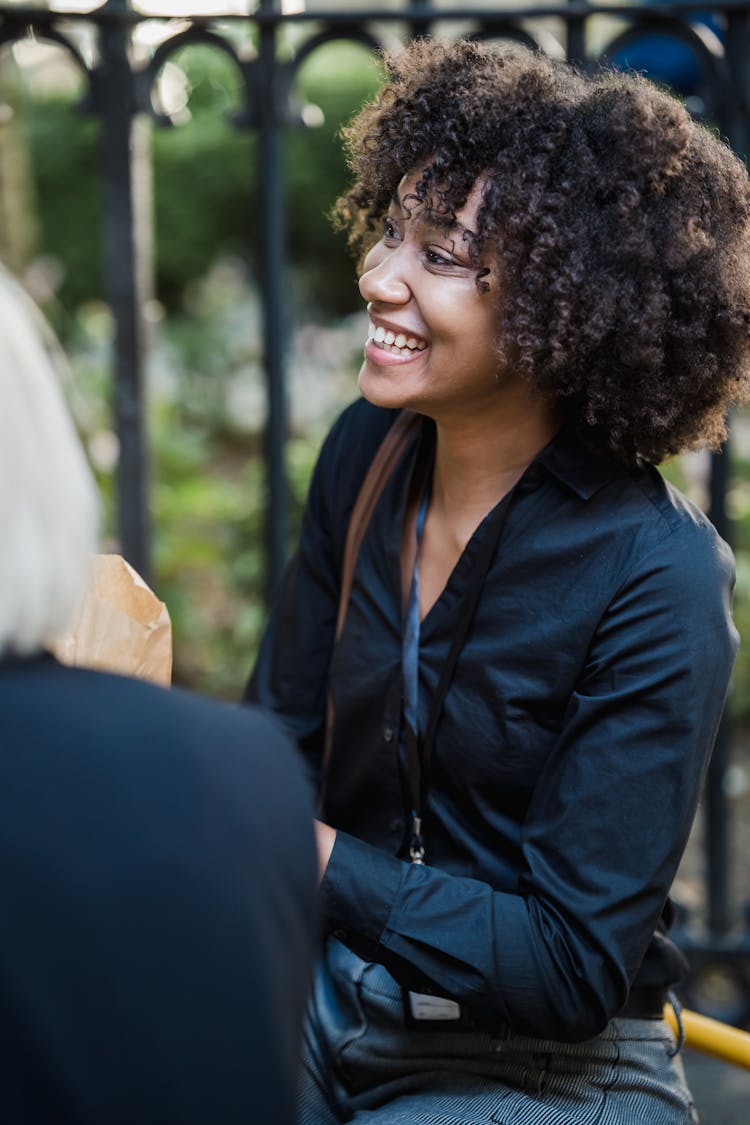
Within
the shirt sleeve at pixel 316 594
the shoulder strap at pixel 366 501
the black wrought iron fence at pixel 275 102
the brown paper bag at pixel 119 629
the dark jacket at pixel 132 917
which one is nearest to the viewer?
the dark jacket at pixel 132 917

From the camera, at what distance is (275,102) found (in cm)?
261

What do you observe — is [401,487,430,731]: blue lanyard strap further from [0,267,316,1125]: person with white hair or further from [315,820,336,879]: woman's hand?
[0,267,316,1125]: person with white hair

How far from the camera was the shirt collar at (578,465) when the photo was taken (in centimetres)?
181

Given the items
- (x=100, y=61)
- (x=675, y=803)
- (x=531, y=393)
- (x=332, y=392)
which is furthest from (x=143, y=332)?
(x=332, y=392)

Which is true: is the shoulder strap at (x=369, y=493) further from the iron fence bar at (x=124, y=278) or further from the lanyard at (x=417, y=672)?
the iron fence bar at (x=124, y=278)

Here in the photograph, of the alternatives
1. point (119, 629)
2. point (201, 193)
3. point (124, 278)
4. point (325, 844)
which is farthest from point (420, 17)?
point (201, 193)

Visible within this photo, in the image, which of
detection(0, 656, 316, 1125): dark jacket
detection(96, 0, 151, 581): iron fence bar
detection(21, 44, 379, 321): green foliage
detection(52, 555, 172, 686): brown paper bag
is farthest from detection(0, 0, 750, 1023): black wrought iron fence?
detection(21, 44, 379, 321): green foliage

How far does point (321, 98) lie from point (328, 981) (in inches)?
240

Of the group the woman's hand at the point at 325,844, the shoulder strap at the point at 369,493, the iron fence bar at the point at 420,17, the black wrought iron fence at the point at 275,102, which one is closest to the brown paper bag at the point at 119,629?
the woman's hand at the point at 325,844

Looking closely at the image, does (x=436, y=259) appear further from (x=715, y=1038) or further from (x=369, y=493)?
(x=715, y=1038)

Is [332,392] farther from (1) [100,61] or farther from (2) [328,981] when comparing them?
(2) [328,981]

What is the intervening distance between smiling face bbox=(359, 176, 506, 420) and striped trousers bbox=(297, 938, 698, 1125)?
2.65 ft

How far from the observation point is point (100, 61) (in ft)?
8.70

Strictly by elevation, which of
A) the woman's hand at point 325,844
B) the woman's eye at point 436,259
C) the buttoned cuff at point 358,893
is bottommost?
the buttoned cuff at point 358,893
